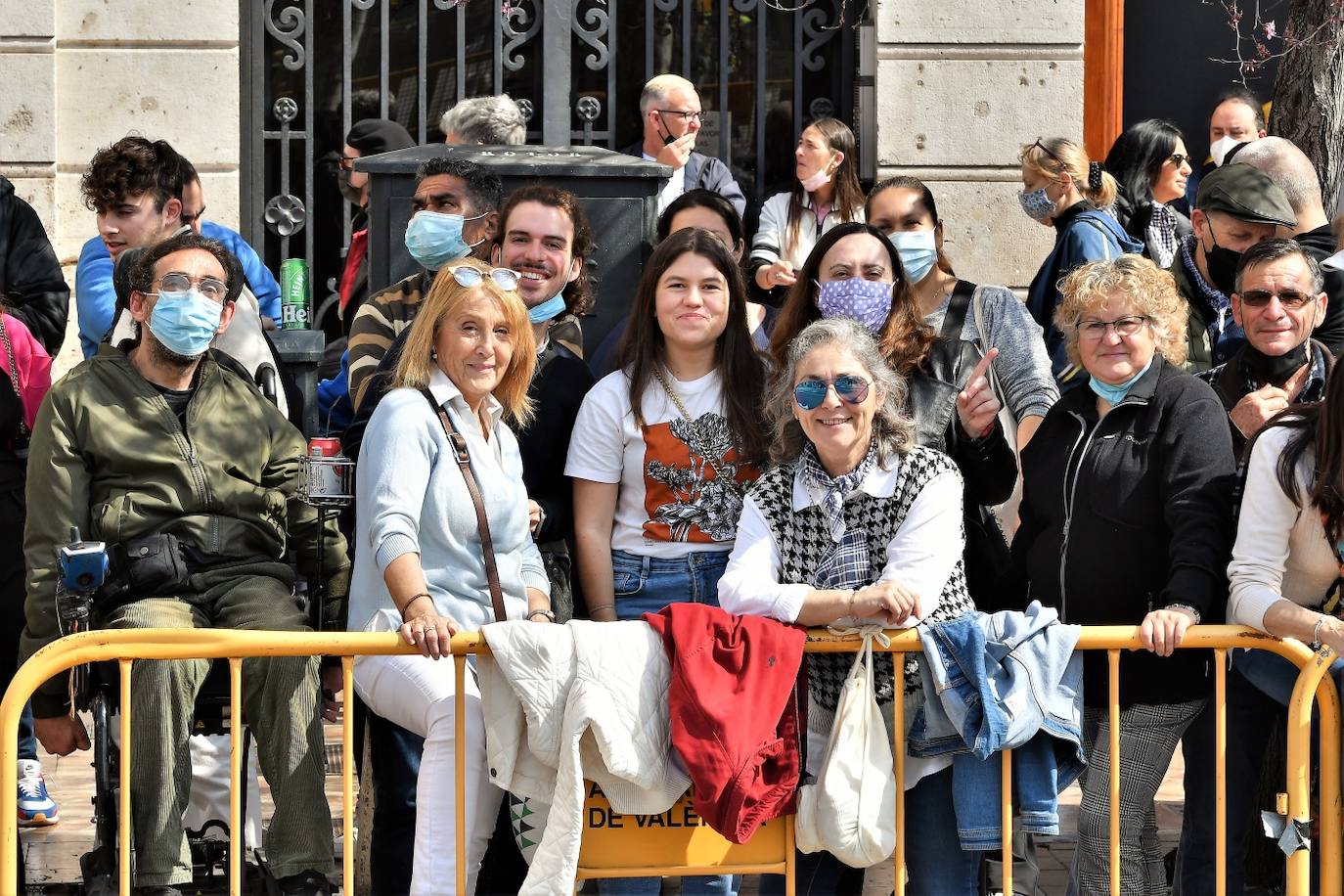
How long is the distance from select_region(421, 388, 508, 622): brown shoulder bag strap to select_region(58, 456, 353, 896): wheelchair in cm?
32

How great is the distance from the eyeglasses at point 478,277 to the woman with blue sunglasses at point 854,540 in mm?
832

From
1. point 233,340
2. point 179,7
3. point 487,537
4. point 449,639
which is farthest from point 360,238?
point 449,639

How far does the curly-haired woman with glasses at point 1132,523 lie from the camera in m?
4.82

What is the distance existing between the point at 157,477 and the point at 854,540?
197 centimetres

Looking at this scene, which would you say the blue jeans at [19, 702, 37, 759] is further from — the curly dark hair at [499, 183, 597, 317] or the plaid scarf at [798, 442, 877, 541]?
the plaid scarf at [798, 442, 877, 541]

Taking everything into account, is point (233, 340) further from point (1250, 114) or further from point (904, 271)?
point (1250, 114)

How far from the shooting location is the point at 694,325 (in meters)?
5.16

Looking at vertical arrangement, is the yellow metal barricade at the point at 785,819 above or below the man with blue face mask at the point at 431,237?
below

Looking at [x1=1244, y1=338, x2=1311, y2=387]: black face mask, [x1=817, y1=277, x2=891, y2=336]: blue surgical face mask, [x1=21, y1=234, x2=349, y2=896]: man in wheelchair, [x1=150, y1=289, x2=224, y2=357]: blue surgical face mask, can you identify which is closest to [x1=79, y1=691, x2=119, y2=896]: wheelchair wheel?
[x1=21, y1=234, x2=349, y2=896]: man in wheelchair

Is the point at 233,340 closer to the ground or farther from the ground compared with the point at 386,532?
farther from the ground

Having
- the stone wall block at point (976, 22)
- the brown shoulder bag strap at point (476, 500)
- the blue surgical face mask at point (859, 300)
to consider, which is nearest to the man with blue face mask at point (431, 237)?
the brown shoulder bag strap at point (476, 500)

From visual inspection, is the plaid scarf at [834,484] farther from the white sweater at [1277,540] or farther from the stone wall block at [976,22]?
the stone wall block at [976,22]

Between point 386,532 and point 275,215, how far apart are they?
5449mm

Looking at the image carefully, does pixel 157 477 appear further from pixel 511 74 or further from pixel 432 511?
pixel 511 74
